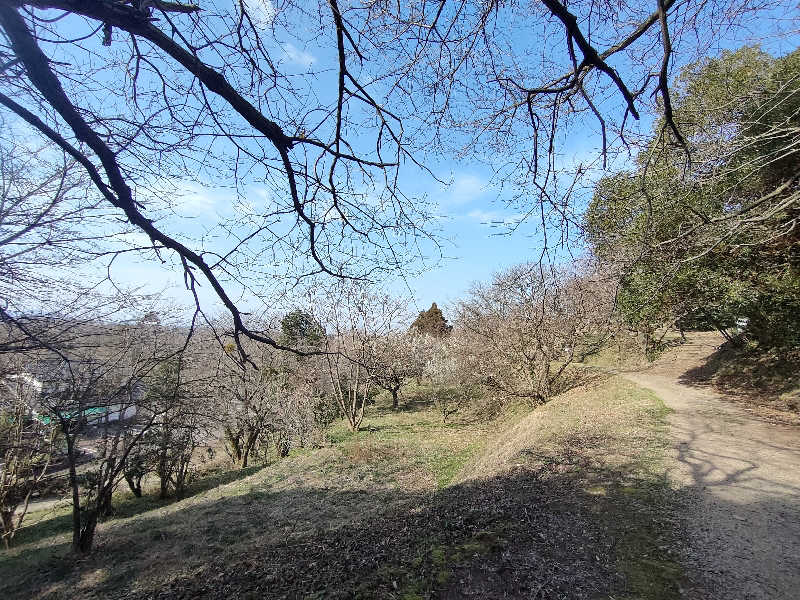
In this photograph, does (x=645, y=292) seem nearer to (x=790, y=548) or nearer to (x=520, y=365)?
(x=520, y=365)

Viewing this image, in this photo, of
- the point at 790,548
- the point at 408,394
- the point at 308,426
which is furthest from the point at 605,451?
the point at 408,394

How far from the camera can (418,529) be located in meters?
4.73

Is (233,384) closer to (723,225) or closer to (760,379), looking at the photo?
(723,225)

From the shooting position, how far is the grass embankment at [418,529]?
3.47 metres

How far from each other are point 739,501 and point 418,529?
363cm

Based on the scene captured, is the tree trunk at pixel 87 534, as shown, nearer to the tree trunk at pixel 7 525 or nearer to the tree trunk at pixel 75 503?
the tree trunk at pixel 75 503

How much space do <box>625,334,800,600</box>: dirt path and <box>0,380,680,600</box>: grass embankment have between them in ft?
0.98

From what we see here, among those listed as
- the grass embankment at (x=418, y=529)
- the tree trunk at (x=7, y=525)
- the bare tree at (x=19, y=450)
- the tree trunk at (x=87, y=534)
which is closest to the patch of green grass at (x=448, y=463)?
the grass embankment at (x=418, y=529)

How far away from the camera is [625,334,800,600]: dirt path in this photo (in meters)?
3.05

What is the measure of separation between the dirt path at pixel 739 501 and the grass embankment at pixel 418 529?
0.30 meters

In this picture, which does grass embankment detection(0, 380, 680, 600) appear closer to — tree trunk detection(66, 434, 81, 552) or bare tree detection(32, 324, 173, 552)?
tree trunk detection(66, 434, 81, 552)

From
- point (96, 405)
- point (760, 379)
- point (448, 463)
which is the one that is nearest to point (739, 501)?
point (448, 463)

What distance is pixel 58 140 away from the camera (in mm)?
2021

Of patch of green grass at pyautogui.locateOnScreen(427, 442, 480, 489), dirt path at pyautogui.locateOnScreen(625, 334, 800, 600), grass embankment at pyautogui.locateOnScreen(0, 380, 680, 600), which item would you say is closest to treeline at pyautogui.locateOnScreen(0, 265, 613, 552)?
grass embankment at pyautogui.locateOnScreen(0, 380, 680, 600)
